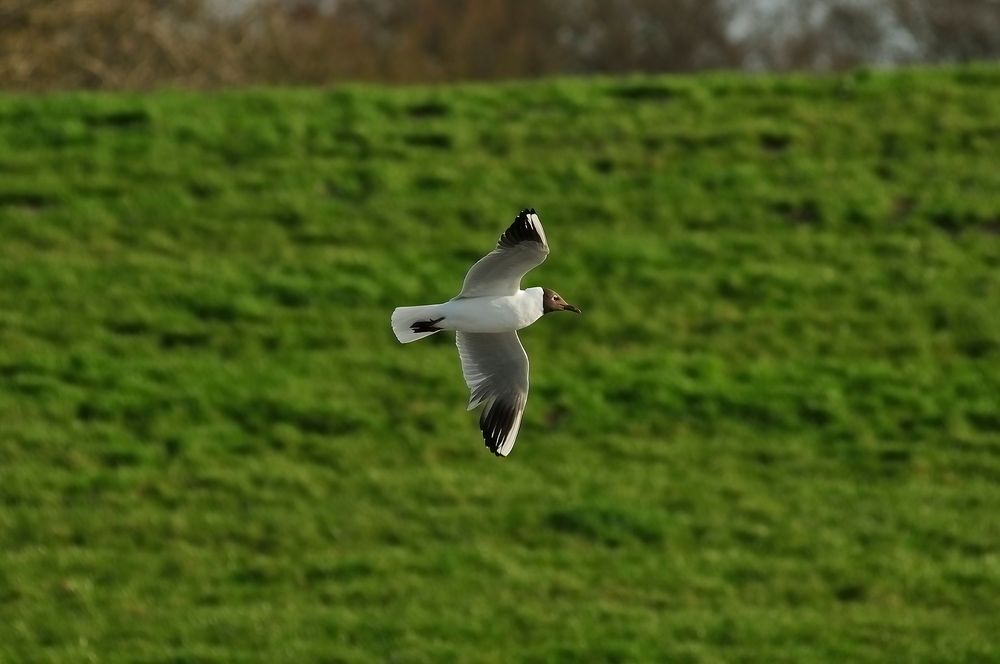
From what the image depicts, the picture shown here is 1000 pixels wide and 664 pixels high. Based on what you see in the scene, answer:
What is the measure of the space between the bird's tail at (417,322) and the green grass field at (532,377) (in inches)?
140

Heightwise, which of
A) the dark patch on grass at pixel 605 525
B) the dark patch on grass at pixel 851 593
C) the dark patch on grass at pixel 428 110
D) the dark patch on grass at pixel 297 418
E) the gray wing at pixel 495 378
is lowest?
the gray wing at pixel 495 378

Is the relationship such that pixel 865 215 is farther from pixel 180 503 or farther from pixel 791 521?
pixel 180 503

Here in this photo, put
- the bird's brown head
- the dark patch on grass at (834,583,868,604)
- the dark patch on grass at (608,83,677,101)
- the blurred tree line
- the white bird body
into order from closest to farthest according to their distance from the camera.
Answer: the white bird body
the bird's brown head
the dark patch on grass at (834,583,868,604)
the dark patch on grass at (608,83,677,101)
the blurred tree line

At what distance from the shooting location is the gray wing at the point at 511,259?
216 inches

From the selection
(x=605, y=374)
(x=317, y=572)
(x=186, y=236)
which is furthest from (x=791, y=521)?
(x=186, y=236)

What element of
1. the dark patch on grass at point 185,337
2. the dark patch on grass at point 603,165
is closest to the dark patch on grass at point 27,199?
the dark patch on grass at point 185,337

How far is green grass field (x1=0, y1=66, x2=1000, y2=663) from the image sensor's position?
9.46 metres

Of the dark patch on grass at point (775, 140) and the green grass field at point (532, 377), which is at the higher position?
the dark patch on grass at point (775, 140)

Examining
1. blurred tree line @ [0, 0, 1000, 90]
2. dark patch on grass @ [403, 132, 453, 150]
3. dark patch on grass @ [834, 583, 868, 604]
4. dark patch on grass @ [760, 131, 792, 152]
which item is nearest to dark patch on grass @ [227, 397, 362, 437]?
dark patch on grass @ [834, 583, 868, 604]

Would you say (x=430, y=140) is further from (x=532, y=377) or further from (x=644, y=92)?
(x=532, y=377)

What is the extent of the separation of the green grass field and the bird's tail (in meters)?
3.57

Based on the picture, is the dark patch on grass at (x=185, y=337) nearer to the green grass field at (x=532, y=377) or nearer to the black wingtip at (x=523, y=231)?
the green grass field at (x=532, y=377)

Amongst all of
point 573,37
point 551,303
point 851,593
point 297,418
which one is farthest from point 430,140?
point 573,37

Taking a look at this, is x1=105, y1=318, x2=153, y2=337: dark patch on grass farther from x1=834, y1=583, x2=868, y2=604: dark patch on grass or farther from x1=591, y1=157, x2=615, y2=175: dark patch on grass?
x1=834, y1=583, x2=868, y2=604: dark patch on grass
